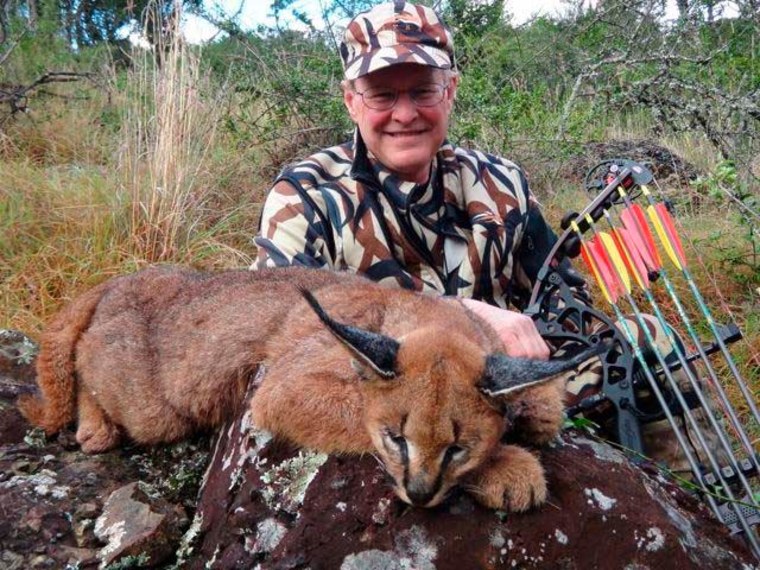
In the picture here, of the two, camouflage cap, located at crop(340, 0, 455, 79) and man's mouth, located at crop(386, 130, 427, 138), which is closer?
camouflage cap, located at crop(340, 0, 455, 79)

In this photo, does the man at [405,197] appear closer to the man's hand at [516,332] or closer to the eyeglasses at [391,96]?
the eyeglasses at [391,96]

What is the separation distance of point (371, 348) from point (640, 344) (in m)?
2.26

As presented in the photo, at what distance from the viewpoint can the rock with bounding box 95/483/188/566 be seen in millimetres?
3000

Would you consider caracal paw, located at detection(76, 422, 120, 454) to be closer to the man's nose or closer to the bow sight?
the bow sight

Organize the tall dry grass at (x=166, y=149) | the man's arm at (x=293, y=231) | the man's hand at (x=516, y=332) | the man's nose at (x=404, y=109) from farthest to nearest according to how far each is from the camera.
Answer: the tall dry grass at (x=166, y=149) < the man's nose at (x=404, y=109) < the man's arm at (x=293, y=231) < the man's hand at (x=516, y=332)

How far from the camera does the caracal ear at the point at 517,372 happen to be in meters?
2.57

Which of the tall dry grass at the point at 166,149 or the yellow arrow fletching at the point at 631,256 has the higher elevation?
the tall dry grass at the point at 166,149

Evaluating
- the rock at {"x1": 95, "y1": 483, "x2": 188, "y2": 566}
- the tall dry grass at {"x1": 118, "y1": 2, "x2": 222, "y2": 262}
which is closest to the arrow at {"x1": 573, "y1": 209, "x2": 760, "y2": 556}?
the rock at {"x1": 95, "y1": 483, "x2": 188, "y2": 566}

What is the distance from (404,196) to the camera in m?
5.27

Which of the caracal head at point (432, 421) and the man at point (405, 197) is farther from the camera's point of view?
the man at point (405, 197)

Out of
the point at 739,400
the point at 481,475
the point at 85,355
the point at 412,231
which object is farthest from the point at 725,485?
the point at 85,355

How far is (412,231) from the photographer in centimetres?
529

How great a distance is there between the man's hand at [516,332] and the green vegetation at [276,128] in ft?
7.13

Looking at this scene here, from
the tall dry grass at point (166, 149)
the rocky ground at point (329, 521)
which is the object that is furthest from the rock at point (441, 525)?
the tall dry grass at point (166, 149)
